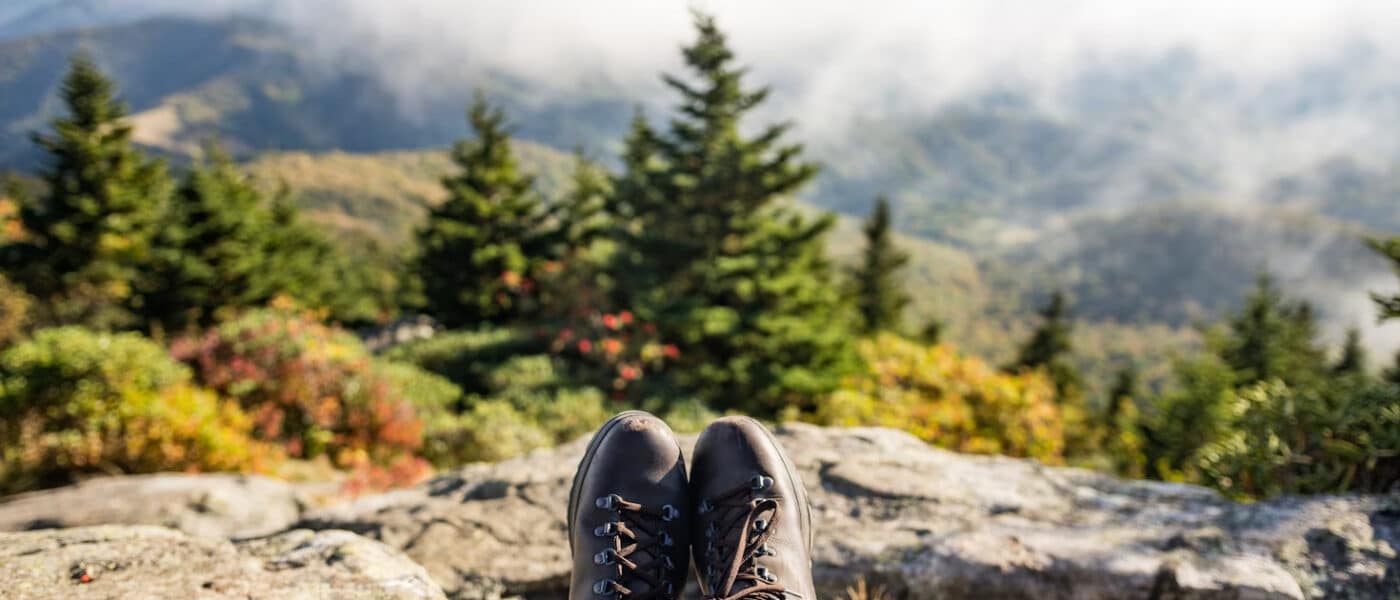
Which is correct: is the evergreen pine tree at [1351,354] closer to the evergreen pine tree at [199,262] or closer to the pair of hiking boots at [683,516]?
the pair of hiking boots at [683,516]

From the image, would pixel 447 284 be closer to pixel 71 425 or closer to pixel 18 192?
pixel 71 425

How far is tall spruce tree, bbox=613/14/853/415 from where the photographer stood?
36.1 ft

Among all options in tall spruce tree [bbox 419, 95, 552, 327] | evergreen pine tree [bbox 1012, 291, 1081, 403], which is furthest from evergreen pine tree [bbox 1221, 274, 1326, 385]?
tall spruce tree [bbox 419, 95, 552, 327]

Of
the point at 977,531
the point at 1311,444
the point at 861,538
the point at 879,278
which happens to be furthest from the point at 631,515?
the point at 879,278

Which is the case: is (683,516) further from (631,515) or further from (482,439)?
(482,439)

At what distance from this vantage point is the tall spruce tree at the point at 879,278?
27.4 metres

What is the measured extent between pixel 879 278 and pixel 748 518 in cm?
2651

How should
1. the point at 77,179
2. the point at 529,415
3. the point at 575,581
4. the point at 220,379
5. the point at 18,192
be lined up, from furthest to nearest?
the point at 18,192 → the point at 77,179 → the point at 529,415 → the point at 220,379 → the point at 575,581

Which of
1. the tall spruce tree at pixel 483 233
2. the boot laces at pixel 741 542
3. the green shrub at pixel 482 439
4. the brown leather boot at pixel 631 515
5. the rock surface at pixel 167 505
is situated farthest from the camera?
the tall spruce tree at pixel 483 233

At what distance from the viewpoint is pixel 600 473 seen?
7.84 feet

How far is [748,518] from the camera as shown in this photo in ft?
7.50

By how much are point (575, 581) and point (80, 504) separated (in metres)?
3.70

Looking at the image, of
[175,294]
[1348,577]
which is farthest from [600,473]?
[175,294]

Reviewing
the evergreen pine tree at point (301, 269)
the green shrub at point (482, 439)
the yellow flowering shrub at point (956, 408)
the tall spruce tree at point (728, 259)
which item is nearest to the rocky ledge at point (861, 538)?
the green shrub at point (482, 439)
